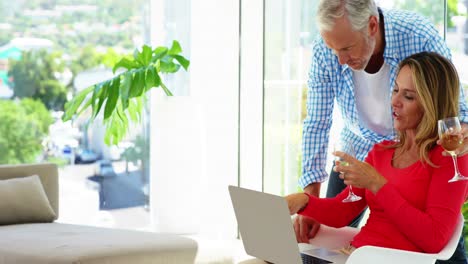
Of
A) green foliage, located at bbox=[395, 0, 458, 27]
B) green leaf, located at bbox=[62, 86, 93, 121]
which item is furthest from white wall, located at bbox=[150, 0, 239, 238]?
green foliage, located at bbox=[395, 0, 458, 27]

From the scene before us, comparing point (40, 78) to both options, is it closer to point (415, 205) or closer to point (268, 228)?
point (268, 228)

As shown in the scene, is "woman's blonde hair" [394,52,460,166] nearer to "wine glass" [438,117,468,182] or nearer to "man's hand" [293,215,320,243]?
"wine glass" [438,117,468,182]

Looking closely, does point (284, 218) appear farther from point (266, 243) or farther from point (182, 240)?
point (182, 240)

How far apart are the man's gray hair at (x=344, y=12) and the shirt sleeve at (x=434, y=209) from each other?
64 centimetres

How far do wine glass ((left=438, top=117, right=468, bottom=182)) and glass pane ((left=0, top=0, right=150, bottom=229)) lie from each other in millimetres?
4555

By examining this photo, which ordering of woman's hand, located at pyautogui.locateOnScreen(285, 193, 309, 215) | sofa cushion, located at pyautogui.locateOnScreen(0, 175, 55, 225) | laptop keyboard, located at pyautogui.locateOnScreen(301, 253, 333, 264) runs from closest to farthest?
1. laptop keyboard, located at pyautogui.locateOnScreen(301, 253, 333, 264)
2. woman's hand, located at pyautogui.locateOnScreen(285, 193, 309, 215)
3. sofa cushion, located at pyautogui.locateOnScreen(0, 175, 55, 225)

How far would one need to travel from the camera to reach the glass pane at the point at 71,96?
6.59m

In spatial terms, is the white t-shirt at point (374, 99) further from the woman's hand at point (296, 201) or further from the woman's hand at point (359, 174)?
the woman's hand at point (359, 174)

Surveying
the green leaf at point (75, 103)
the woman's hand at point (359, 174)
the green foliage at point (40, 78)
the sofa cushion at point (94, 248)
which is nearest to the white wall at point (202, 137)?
the green leaf at point (75, 103)

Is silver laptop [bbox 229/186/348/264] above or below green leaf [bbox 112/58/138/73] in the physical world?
below

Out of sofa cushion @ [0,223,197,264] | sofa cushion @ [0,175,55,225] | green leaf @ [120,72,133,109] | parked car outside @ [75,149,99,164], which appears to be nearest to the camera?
sofa cushion @ [0,223,197,264]

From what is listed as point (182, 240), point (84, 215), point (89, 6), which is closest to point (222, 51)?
point (89, 6)

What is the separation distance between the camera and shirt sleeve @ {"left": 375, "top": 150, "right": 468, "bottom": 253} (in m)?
2.60

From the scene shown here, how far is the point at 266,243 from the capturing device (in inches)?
106
